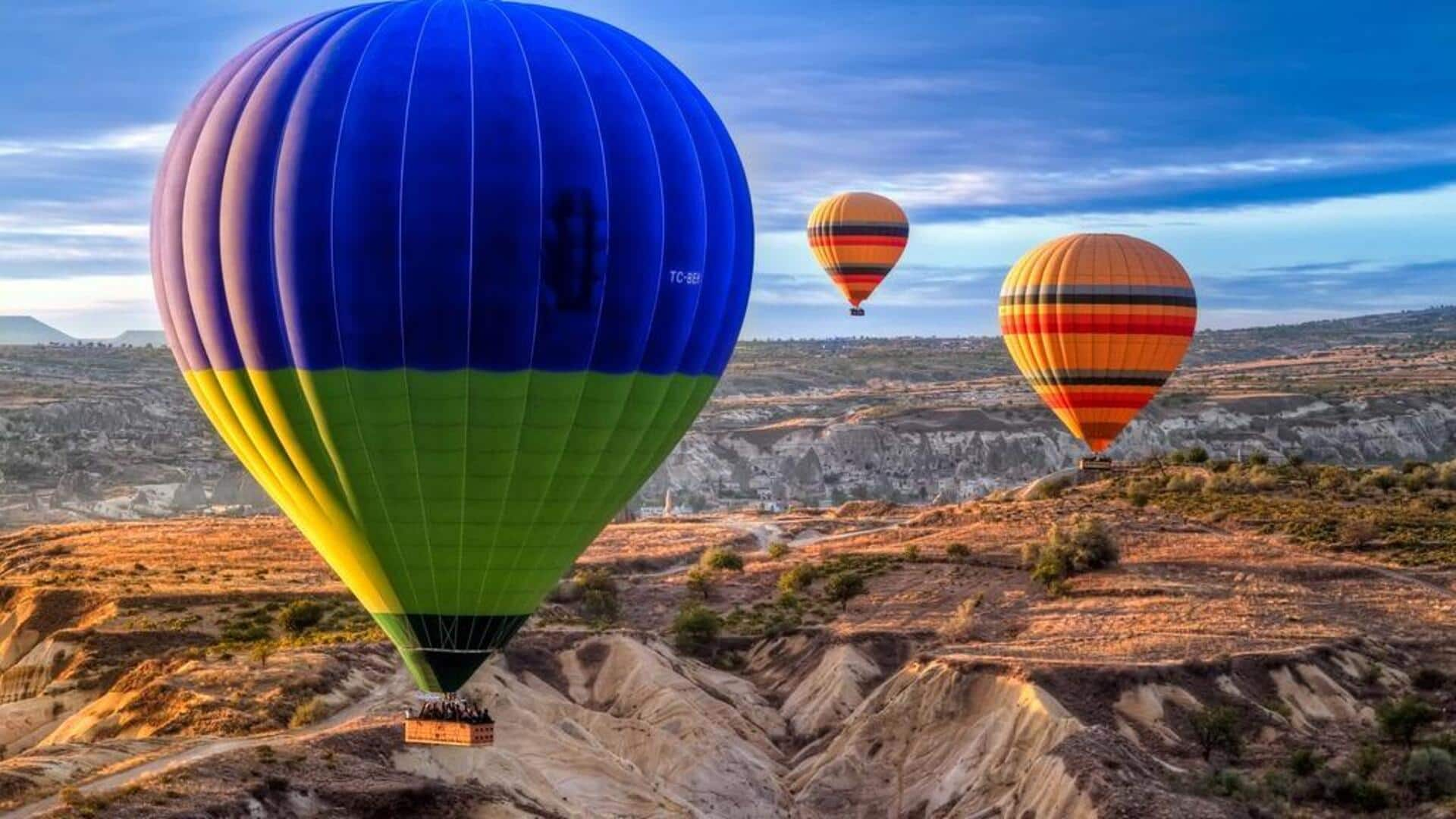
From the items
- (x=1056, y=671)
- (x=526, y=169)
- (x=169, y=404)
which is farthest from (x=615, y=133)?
(x=169, y=404)

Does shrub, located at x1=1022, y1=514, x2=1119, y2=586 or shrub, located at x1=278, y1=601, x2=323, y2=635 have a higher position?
shrub, located at x1=1022, y1=514, x2=1119, y2=586

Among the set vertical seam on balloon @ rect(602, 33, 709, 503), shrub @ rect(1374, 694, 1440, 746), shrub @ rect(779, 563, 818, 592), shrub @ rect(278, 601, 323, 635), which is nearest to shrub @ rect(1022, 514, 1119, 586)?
shrub @ rect(779, 563, 818, 592)

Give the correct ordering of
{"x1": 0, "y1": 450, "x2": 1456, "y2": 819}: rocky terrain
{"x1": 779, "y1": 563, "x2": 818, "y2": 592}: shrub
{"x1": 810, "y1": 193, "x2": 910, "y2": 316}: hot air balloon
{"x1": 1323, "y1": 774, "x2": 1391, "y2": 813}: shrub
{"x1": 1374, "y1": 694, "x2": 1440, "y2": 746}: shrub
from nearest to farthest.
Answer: {"x1": 0, "y1": 450, "x2": 1456, "y2": 819}: rocky terrain < {"x1": 1323, "y1": 774, "x2": 1391, "y2": 813}: shrub < {"x1": 1374, "y1": 694, "x2": 1440, "y2": 746}: shrub < {"x1": 779, "y1": 563, "x2": 818, "y2": 592}: shrub < {"x1": 810, "y1": 193, "x2": 910, "y2": 316}: hot air balloon

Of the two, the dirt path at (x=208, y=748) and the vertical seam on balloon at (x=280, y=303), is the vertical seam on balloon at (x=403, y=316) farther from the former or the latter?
the dirt path at (x=208, y=748)

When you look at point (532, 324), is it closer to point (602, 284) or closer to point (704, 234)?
point (602, 284)

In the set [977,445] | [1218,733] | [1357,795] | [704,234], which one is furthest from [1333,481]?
[977,445]

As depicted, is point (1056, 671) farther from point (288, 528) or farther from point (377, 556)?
point (288, 528)

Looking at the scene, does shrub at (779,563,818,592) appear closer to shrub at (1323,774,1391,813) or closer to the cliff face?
shrub at (1323,774,1391,813)

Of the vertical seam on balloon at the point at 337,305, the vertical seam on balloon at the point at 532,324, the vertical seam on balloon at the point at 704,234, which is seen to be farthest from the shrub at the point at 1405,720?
the vertical seam on balloon at the point at 337,305
